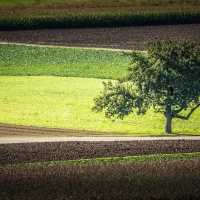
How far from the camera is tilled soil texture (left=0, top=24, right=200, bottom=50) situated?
2498 inches

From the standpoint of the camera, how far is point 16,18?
68.2 m

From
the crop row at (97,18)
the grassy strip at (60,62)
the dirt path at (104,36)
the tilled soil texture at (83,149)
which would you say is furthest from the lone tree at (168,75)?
the crop row at (97,18)

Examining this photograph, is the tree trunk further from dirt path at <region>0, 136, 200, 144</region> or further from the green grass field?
dirt path at <region>0, 136, 200, 144</region>

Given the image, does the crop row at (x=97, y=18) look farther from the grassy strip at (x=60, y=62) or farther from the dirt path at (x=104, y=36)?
the grassy strip at (x=60, y=62)

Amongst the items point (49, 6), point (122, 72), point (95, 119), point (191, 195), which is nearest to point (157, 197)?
point (191, 195)

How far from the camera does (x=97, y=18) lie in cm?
6850

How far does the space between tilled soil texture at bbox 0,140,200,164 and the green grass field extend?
512 cm

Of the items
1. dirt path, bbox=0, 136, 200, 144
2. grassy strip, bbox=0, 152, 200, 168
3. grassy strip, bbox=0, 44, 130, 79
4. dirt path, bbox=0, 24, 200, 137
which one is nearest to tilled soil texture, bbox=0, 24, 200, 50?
dirt path, bbox=0, 24, 200, 137

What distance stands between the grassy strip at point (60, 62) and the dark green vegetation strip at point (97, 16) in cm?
694

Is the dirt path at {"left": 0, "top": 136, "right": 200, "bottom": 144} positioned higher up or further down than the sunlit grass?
further down

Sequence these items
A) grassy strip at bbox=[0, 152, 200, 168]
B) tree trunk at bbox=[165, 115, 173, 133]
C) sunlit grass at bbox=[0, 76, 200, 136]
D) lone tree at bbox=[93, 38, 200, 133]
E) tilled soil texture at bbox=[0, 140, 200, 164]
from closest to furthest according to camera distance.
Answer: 1. grassy strip at bbox=[0, 152, 200, 168]
2. tilled soil texture at bbox=[0, 140, 200, 164]
3. lone tree at bbox=[93, 38, 200, 133]
4. tree trunk at bbox=[165, 115, 173, 133]
5. sunlit grass at bbox=[0, 76, 200, 136]

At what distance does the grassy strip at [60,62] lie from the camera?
176ft

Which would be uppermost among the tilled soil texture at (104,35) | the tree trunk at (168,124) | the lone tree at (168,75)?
the tilled soil texture at (104,35)

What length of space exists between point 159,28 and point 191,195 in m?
41.2
